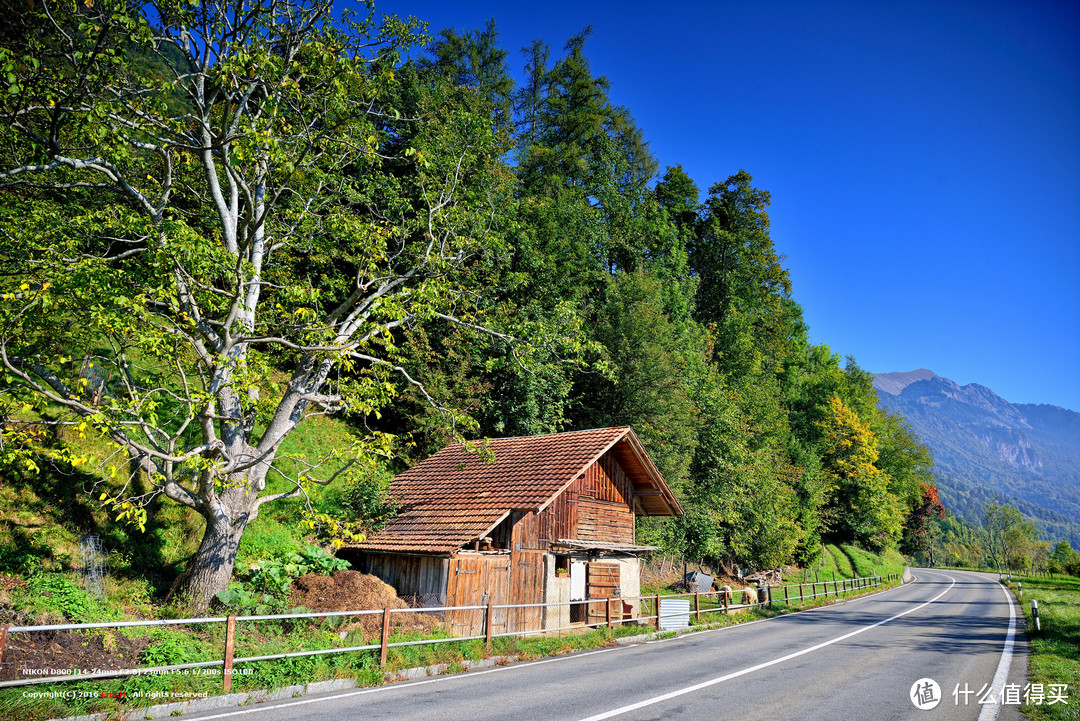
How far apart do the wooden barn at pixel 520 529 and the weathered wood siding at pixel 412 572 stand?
3 centimetres

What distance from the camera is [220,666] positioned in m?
8.95

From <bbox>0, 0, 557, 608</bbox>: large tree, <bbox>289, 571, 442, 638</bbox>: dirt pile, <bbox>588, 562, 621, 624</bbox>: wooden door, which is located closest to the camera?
<bbox>0, 0, 557, 608</bbox>: large tree

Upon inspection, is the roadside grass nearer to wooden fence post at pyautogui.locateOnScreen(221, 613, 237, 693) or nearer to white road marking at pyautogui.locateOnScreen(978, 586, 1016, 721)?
white road marking at pyautogui.locateOnScreen(978, 586, 1016, 721)

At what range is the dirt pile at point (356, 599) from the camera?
13211mm

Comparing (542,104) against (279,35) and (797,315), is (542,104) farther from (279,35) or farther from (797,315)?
(797,315)

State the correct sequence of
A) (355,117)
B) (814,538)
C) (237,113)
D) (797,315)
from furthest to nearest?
(797,315) → (814,538) → (355,117) → (237,113)

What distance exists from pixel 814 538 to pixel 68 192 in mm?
51512

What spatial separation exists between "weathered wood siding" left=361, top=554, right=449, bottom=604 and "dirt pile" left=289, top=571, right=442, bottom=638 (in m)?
0.84

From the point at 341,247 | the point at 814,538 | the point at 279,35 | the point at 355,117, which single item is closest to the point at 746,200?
the point at 814,538

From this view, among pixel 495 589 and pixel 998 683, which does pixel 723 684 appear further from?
pixel 495 589

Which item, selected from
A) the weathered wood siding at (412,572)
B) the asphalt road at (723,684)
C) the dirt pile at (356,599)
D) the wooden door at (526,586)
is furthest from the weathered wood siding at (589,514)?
the asphalt road at (723,684)

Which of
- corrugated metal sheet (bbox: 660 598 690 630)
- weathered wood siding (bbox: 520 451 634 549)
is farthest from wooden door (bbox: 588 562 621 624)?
corrugated metal sheet (bbox: 660 598 690 630)

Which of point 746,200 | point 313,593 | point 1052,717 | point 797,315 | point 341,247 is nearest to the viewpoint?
point 1052,717

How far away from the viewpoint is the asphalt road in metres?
8.22
